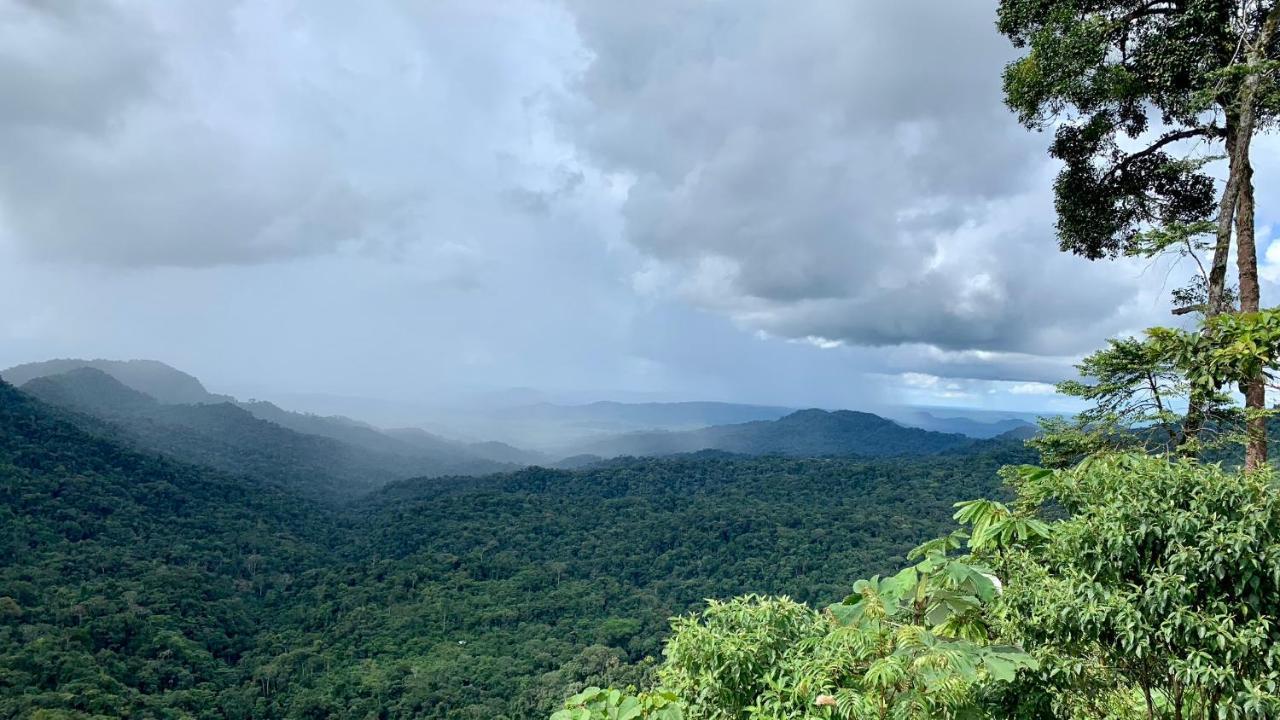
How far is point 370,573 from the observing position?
77.0m

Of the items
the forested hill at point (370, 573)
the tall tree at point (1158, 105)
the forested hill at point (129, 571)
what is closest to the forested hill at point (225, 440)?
the forested hill at point (370, 573)

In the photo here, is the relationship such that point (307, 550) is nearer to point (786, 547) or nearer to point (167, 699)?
point (167, 699)

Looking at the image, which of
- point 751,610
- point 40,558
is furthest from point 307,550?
point 751,610

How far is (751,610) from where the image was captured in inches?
180

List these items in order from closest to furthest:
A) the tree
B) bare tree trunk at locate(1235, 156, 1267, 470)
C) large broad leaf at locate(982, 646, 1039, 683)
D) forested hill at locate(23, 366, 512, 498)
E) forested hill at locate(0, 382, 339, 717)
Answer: large broad leaf at locate(982, 646, 1039, 683), the tree, bare tree trunk at locate(1235, 156, 1267, 470), forested hill at locate(0, 382, 339, 717), forested hill at locate(23, 366, 512, 498)

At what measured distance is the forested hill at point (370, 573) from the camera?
4766cm

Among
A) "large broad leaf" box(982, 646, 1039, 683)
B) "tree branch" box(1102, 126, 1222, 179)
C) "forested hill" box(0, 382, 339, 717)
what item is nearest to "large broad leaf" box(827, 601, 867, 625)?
"large broad leaf" box(982, 646, 1039, 683)

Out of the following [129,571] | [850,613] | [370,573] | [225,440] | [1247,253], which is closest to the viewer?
[850,613]

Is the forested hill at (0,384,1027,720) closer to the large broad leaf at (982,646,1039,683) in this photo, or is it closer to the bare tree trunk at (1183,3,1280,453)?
the bare tree trunk at (1183,3,1280,453)

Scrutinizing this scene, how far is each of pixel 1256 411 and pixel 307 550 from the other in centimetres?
10675

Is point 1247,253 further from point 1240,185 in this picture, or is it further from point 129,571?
point 129,571

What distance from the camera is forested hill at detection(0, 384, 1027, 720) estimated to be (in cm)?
4766

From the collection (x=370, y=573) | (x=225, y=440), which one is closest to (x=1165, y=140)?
(x=370, y=573)

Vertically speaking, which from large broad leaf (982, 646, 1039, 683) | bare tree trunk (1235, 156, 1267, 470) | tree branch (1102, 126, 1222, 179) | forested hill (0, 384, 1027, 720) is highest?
tree branch (1102, 126, 1222, 179)
